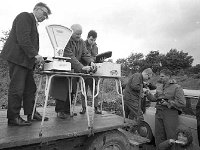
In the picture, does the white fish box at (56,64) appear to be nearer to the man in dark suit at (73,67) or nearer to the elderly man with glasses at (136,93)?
the man in dark suit at (73,67)

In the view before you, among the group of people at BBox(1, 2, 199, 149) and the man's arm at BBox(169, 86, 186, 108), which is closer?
the group of people at BBox(1, 2, 199, 149)

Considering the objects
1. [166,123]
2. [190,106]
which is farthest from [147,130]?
[190,106]

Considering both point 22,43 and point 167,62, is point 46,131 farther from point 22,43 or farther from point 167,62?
point 167,62

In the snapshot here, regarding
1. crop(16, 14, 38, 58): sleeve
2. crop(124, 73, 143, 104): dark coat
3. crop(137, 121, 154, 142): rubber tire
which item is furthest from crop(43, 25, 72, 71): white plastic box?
crop(137, 121, 154, 142): rubber tire

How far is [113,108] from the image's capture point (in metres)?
9.24

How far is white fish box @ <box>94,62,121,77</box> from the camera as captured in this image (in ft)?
10.1

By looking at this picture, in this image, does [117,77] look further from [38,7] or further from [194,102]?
[194,102]

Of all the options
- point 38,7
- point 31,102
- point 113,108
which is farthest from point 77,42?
point 113,108

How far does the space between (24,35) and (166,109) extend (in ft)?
11.3

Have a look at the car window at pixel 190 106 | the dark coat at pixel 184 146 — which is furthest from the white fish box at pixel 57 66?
the car window at pixel 190 106

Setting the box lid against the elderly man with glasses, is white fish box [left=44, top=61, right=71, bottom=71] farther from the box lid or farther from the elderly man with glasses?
the elderly man with glasses

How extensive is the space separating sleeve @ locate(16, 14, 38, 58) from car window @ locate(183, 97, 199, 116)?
12.1 feet

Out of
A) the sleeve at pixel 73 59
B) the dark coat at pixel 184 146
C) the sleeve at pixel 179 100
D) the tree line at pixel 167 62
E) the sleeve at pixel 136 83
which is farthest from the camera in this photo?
the tree line at pixel 167 62

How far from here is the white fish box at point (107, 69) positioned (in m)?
3.07
